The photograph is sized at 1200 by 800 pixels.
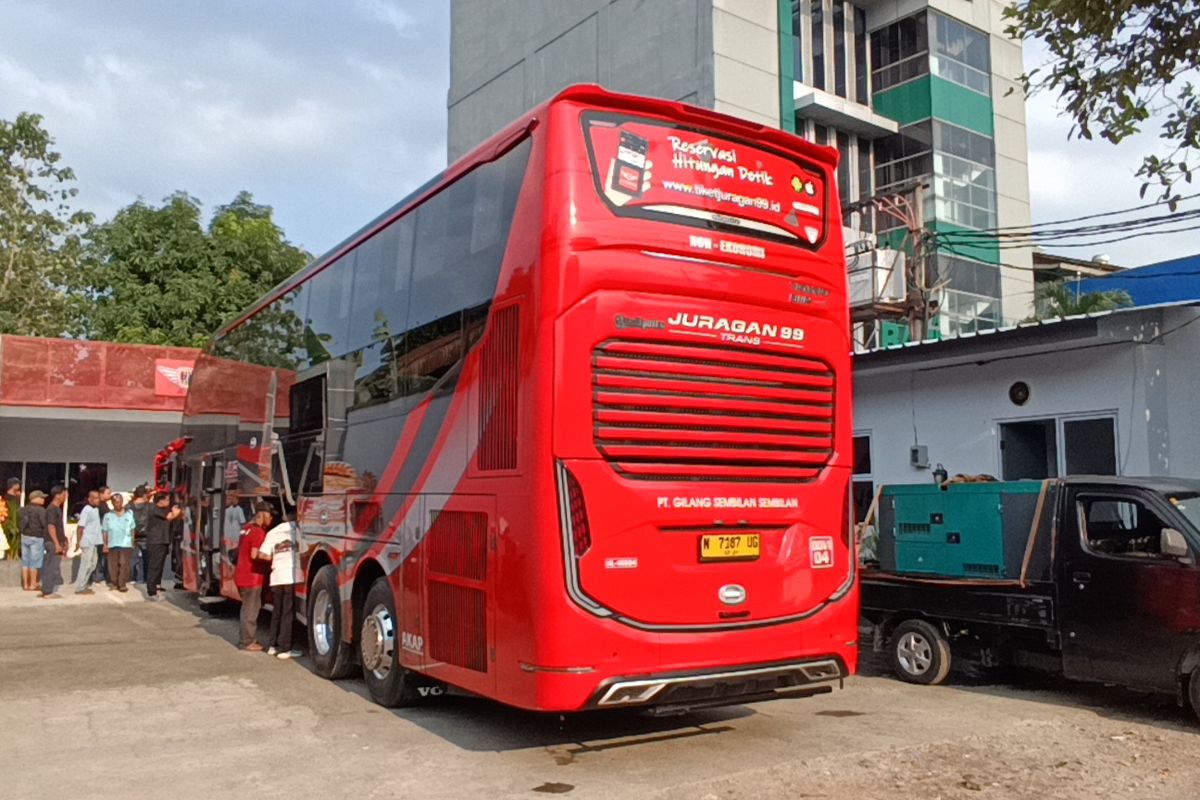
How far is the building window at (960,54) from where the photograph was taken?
1224 inches

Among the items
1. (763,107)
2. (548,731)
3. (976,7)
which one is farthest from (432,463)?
(976,7)

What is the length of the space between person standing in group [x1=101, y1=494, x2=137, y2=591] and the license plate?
48.9ft

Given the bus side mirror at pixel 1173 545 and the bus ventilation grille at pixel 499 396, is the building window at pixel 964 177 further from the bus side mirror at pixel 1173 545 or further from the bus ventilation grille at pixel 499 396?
the bus ventilation grille at pixel 499 396

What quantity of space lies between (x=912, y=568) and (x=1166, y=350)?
536 cm

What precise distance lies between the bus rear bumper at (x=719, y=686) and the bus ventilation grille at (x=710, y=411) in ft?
4.15

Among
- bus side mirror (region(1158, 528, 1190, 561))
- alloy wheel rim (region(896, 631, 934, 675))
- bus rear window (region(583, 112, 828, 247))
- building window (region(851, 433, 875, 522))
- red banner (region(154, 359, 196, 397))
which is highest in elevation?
red banner (region(154, 359, 196, 397))

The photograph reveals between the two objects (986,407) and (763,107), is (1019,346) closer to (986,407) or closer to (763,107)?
(986,407)

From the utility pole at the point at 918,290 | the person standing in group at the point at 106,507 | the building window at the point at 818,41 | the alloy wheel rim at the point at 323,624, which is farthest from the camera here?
the building window at the point at 818,41

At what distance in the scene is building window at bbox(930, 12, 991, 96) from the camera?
102ft

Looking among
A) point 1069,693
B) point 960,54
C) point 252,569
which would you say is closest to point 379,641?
point 252,569

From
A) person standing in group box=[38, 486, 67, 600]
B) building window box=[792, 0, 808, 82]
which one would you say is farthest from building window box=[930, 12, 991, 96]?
person standing in group box=[38, 486, 67, 600]

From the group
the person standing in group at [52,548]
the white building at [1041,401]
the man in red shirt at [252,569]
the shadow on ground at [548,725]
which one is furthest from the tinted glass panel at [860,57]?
the shadow on ground at [548,725]

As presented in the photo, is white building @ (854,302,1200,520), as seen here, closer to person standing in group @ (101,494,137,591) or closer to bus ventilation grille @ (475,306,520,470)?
bus ventilation grille @ (475,306,520,470)

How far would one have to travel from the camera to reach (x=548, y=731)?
7859 millimetres
